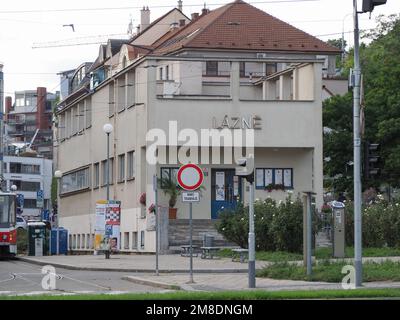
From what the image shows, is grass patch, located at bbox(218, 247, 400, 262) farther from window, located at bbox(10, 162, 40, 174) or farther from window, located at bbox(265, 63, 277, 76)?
window, located at bbox(10, 162, 40, 174)

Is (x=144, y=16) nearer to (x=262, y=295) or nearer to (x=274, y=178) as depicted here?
(x=274, y=178)

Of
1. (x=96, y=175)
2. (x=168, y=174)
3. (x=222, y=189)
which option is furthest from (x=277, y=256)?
(x=96, y=175)

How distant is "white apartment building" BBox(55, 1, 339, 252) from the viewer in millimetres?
53969

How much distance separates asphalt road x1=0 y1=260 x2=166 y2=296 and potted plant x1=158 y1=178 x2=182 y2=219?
58.0 ft

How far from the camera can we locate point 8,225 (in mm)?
46719

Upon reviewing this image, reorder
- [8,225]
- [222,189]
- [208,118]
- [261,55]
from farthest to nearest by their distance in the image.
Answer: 1. [261,55]
2. [222,189]
3. [208,118]
4. [8,225]

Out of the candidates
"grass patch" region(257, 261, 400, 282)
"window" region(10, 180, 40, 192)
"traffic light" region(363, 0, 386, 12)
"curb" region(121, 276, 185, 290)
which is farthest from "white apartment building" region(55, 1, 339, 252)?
"window" region(10, 180, 40, 192)

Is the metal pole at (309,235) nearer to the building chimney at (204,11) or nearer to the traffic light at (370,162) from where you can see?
the traffic light at (370,162)

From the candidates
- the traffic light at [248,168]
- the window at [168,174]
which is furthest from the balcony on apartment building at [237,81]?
the traffic light at [248,168]

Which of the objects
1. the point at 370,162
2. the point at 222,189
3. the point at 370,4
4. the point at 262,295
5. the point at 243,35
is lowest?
the point at 262,295

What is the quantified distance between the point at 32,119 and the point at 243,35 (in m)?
120
